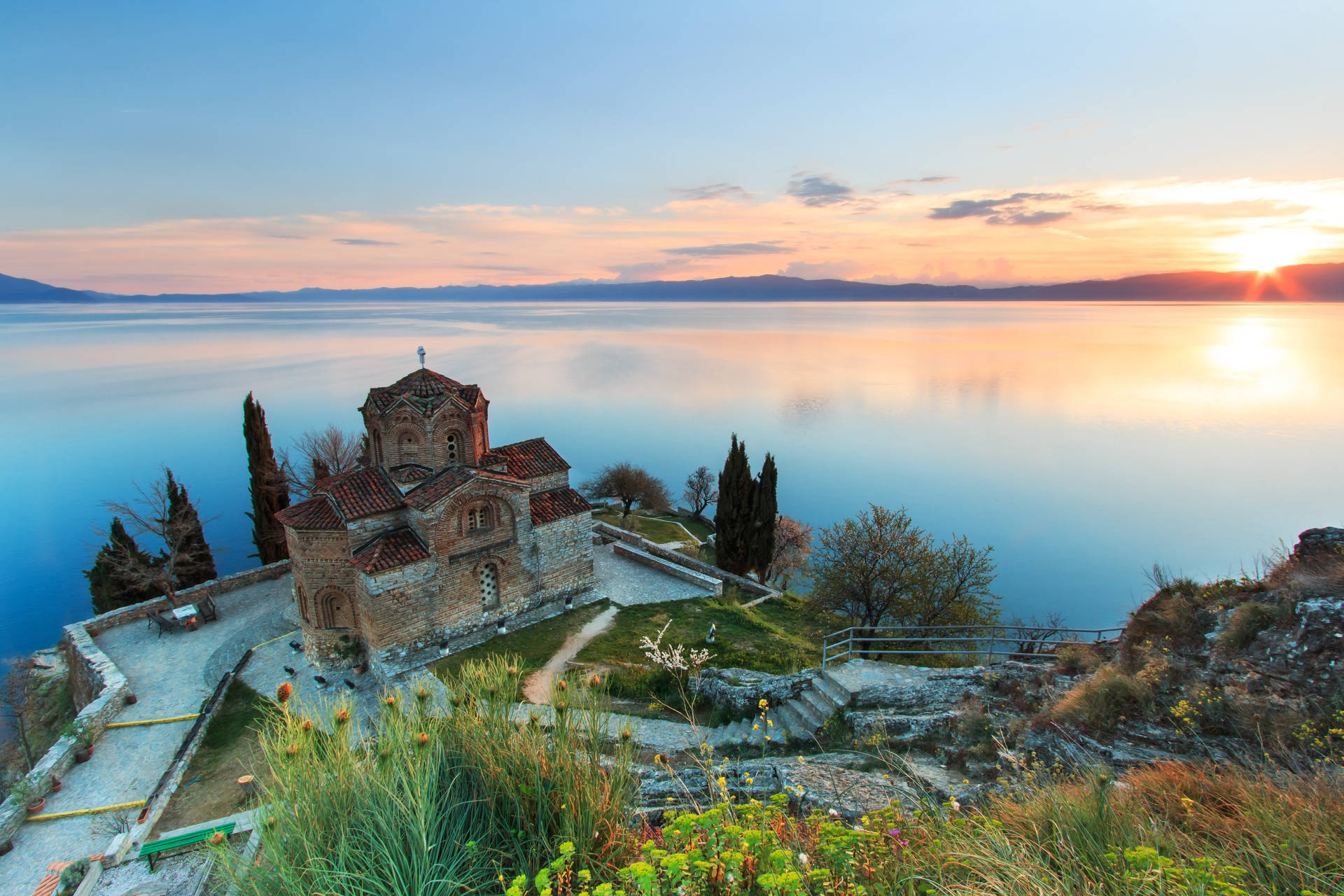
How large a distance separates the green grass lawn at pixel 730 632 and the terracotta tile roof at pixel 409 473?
5.98m

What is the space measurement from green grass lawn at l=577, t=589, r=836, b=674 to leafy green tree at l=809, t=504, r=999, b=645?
1239mm

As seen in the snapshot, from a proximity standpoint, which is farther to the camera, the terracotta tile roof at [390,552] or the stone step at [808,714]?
the terracotta tile roof at [390,552]

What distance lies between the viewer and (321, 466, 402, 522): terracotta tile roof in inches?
570

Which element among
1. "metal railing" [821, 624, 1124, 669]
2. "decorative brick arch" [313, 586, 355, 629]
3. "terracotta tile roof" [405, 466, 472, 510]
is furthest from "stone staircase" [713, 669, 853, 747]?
"decorative brick arch" [313, 586, 355, 629]

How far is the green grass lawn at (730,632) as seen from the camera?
1341 centimetres

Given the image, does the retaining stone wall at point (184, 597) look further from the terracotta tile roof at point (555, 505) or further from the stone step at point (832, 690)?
the stone step at point (832, 690)

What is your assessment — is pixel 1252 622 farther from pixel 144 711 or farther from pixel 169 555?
pixel 169 555

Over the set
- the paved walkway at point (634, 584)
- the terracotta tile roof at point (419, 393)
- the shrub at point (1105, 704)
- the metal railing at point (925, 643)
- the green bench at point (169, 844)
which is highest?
the terracotta tile roof at point (419, 393)

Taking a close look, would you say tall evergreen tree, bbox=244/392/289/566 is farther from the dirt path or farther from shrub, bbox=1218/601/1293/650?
shrub, bbox=1218/601/1293/650

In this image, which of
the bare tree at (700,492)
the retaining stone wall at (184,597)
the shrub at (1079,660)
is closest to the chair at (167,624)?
the retaining stone wall at (184,597)

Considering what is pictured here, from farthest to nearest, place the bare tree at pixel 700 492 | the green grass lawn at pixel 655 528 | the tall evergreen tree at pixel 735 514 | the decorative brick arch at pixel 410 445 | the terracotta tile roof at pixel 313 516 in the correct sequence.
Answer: the bare tree at pixel 700 492 → the green grass lawn at pixel 655 528 → the tall evergreen tree at pixel 735 514 → the decorative brick arch at pixel 410 445 → the terracotta tile roof at pixel 313 516

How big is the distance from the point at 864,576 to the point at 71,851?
1708 centimetres

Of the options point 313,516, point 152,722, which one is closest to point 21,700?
point 152,722

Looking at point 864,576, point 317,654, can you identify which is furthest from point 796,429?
point 317,654
